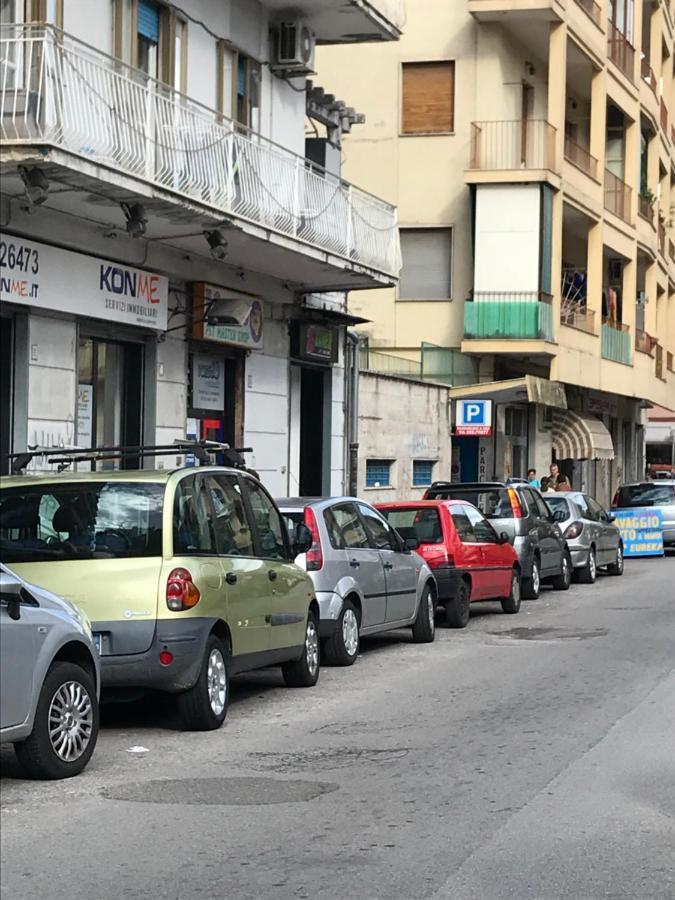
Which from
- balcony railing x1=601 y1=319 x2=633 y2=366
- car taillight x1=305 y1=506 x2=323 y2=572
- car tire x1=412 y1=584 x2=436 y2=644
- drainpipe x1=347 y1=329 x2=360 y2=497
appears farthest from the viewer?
balcony railing x1=601 y1=319 x2=633 y2=366

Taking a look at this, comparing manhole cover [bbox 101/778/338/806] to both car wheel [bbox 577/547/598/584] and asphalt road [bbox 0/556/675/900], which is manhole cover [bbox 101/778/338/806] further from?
car wheel [bbox 577/547/598/584]

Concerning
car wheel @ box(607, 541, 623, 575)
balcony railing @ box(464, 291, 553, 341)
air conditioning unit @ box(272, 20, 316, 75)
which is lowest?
car wheel @ box(607, 541, 623, 575)

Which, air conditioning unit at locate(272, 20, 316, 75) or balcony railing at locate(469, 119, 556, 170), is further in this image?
balcony railing at locate(469, 119, 556, 170)

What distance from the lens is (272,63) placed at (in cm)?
2230

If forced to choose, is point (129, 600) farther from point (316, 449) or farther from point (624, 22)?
point (624, 22)

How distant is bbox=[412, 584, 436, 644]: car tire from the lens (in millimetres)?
15227

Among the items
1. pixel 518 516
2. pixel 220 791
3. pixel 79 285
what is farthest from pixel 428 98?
pixel 220 791

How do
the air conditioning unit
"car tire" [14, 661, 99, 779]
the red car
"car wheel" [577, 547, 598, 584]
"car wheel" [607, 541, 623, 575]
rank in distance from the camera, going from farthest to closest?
"car wheel" [607, 541, 623, 575] < "car wheel" [577, 547, 598, 584] < the air conditioning unit < the red car < "car tire" [14, 661, 99, 779]

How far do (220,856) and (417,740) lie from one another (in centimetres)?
320

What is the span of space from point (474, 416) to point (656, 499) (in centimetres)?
448

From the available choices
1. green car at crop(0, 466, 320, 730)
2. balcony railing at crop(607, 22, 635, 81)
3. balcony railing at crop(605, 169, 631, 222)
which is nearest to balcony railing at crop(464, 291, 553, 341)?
balcony railing at crop(605, 169, 631, 222)

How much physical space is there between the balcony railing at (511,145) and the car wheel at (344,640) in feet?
73.9

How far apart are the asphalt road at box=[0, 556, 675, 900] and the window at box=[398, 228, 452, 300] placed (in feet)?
76.3

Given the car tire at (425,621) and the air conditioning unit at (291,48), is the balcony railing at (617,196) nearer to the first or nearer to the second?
the air conditioning unit at (291,48)
